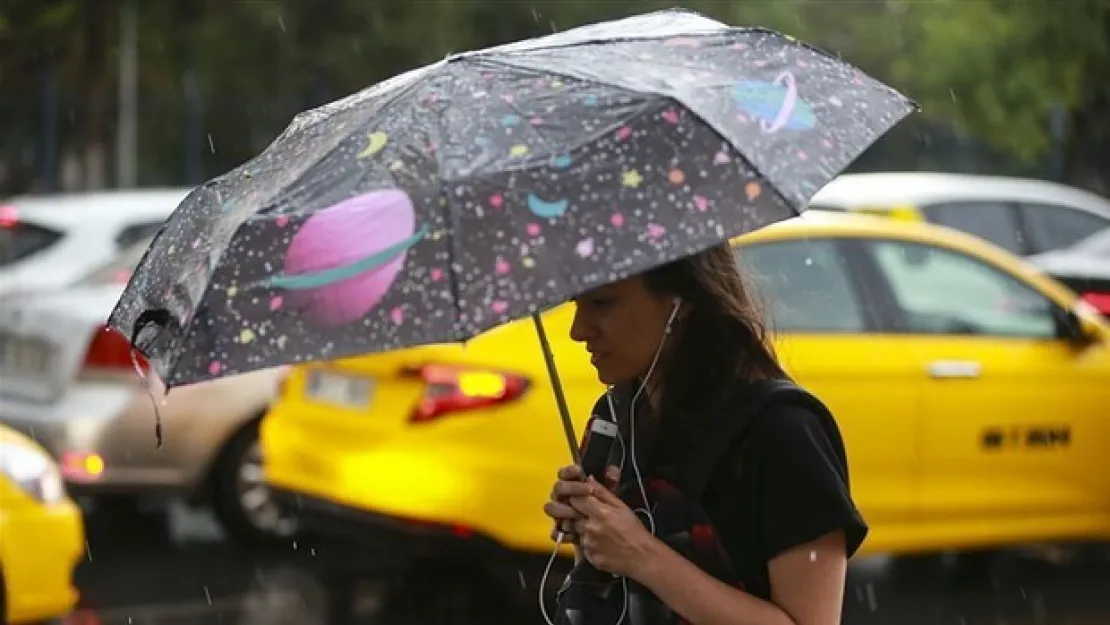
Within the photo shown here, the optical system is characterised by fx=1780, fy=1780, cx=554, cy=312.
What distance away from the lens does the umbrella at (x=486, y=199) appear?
7.24 feet

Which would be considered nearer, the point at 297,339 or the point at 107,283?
the point at 297,339

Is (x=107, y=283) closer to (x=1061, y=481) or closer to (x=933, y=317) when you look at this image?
(x=933, y=317)

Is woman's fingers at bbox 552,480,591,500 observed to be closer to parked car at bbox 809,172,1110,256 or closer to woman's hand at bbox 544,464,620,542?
woman's hand at bbox 544,464,620,542

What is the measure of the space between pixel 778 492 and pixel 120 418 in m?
6.03

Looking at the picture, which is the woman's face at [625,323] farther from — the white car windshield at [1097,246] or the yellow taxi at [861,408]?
the white car windshield at [1097,246]

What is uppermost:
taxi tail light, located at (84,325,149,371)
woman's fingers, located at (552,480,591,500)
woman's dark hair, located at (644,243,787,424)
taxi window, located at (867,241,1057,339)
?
woman's dark hair, located at (644,243,787,424)

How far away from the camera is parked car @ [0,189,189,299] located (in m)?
9.48

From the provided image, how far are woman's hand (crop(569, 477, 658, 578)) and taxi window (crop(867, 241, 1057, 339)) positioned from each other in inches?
186

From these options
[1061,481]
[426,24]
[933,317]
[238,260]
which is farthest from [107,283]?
[426,24]

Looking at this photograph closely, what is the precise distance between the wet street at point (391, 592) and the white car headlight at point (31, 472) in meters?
0.88

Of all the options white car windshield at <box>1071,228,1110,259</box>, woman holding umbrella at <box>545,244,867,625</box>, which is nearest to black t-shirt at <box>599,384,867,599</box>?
woman holding umbrella at <box>545,244,867,625</box>

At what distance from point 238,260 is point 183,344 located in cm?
13

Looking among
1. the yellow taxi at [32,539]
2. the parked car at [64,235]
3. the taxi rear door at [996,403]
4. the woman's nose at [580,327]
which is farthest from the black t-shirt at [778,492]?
the parked car at [64,235]

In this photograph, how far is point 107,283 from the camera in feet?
28.1
